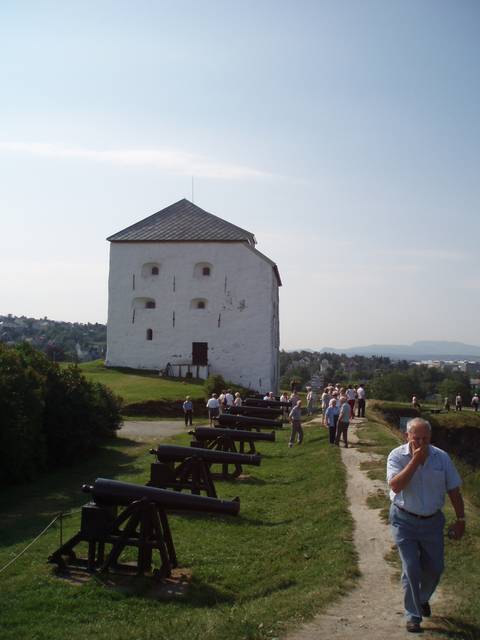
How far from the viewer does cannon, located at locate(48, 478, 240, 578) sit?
24.5 ft

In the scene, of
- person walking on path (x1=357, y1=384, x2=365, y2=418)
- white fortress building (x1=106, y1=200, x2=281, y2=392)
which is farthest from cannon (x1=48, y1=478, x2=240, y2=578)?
white fortress building (x1=106, y1=200, x2=281, y2=392)

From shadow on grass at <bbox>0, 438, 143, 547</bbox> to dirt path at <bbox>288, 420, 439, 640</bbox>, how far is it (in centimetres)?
508

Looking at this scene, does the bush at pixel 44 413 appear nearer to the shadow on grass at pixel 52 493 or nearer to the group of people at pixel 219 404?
the shadow on grass at pixel 52 493

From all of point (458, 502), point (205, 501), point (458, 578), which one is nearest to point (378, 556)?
point (458, 578)

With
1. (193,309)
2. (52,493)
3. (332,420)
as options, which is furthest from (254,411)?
(193,309)

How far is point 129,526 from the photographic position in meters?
7.56

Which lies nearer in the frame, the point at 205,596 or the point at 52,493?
the point at 205,596

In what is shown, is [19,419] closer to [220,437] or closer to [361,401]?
[220,437]

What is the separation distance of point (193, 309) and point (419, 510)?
3341 cm

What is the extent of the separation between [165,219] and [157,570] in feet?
114

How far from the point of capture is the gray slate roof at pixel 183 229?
3850 centimetres

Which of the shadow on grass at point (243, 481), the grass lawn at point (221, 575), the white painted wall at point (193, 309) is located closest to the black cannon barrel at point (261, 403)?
the shadow on grass at point (243, 481)

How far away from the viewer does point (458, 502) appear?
539 cm

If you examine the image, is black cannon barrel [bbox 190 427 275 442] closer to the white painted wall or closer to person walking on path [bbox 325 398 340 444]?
person walking on path [bbox 325 398 340 444]
